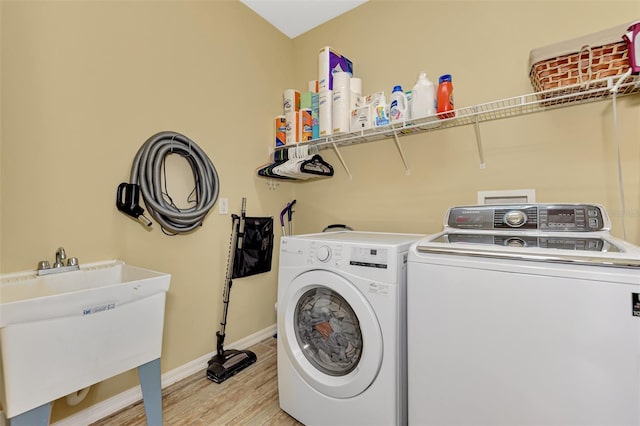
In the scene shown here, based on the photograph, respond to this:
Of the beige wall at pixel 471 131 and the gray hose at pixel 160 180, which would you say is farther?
the gray hose at pixel 160 180

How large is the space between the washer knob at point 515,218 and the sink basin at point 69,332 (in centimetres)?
162

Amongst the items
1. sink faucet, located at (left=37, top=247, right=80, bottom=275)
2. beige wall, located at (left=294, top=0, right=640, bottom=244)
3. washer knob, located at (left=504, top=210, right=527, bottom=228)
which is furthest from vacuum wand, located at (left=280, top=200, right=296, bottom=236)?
washer knob, located at (left=504, top=210, right=527, bottom=228)

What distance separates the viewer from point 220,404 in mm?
1687

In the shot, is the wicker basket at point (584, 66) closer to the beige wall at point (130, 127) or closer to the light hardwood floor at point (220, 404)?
the beige wall at point (130, 127)

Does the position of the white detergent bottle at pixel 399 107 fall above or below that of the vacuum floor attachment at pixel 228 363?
above

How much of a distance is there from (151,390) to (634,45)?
253 centimetres

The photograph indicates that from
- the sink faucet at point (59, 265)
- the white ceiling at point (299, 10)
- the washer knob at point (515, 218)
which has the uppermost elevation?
the white ceiling at point (299, 10)

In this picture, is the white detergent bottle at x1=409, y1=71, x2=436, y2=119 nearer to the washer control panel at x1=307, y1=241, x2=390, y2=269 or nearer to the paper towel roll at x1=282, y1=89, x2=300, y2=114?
the washer control panel at x1=307, y1=241, x2=390, y2=269

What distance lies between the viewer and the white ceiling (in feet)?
7.58

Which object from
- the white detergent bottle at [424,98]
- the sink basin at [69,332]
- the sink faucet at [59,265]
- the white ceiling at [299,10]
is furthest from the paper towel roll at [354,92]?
the sink faucet at [59,265]

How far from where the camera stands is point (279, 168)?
224 cm

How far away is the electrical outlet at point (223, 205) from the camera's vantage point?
2156 millimetres

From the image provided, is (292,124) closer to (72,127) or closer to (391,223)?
(391,223)

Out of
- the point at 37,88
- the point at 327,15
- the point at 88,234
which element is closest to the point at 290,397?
the point at 88,234
